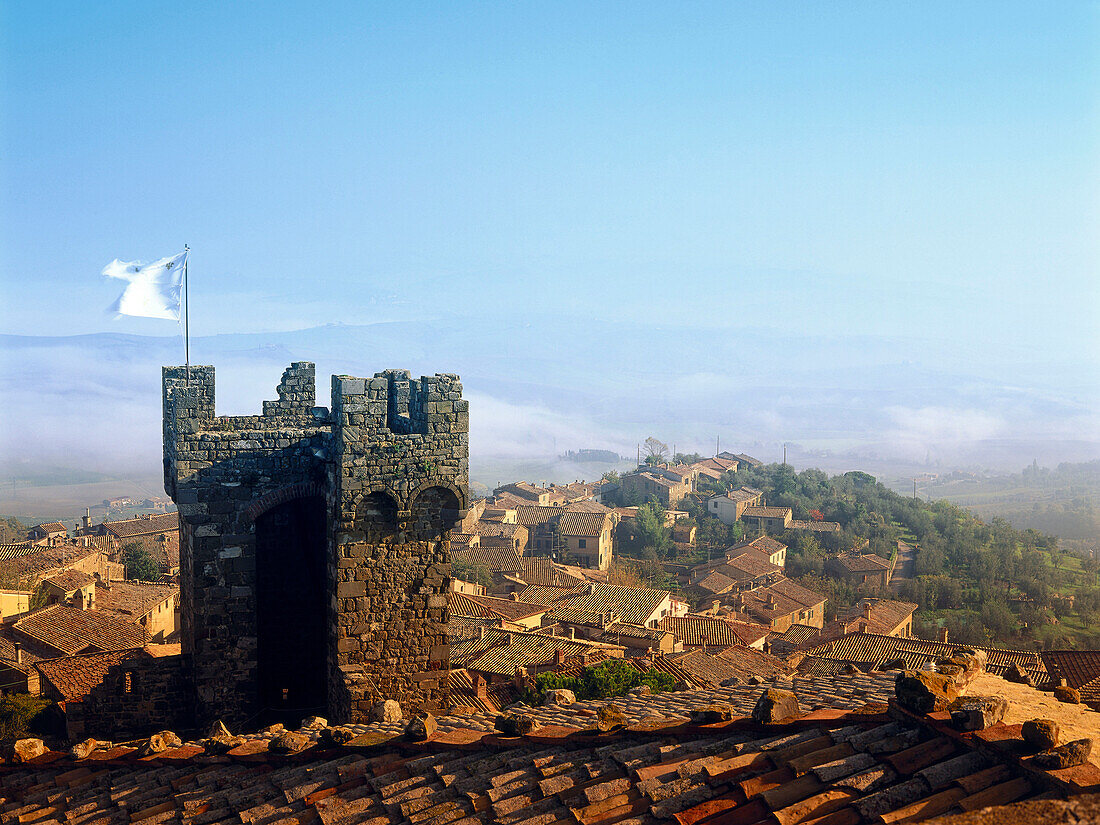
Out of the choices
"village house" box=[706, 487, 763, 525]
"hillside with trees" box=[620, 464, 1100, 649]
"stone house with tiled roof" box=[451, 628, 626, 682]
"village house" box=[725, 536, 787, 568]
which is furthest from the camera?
"village house" box=[706, 487, 763, 525]

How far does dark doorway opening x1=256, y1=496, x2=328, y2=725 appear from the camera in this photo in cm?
1366

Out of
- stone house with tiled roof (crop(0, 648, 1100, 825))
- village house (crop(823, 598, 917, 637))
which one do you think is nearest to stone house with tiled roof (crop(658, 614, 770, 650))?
village house (crop(823, 598, 917, 637))

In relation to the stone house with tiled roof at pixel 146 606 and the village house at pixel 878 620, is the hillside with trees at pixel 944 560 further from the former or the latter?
the stone house with tiled roof at pixel 146 606

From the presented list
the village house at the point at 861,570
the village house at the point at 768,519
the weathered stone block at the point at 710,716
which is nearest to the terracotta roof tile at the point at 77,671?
the weathered stone block at the point at 710,716

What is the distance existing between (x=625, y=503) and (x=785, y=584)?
33675mm

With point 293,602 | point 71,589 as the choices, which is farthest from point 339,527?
point 71,589

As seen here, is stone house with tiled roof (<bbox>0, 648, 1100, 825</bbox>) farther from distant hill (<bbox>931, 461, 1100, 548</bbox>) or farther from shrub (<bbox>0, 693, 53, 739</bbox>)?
distant hill (<bbox>931, 461, 1100, 548</bbox>)

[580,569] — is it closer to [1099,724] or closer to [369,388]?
[369,388]

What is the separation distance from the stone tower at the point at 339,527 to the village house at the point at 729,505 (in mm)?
65731

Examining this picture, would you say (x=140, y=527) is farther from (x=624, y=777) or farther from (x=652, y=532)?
(x=624, y=777)

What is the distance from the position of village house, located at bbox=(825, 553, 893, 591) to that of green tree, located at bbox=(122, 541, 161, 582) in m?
39.3

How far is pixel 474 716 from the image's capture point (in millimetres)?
11445

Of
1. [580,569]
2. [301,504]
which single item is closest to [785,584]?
[580,569]

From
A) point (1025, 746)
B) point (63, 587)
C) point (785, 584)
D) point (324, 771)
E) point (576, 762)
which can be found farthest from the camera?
point (785, 584)
